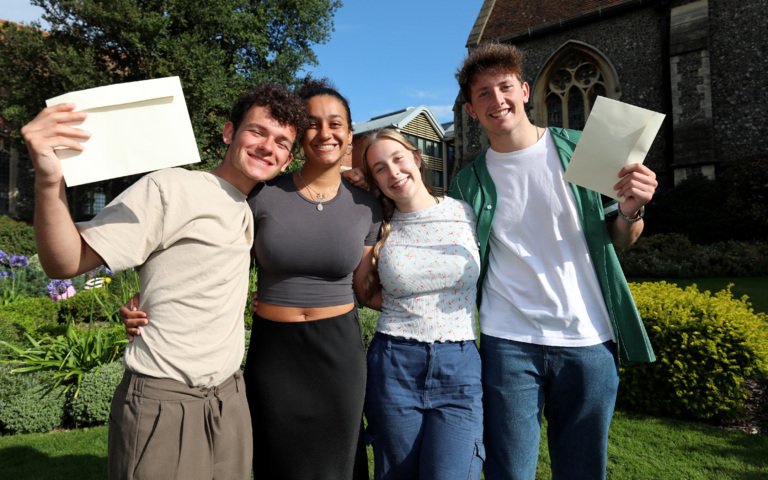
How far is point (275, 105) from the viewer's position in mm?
1893

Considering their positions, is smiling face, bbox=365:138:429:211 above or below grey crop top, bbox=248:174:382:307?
above

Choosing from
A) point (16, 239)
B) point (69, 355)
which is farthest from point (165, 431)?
point (16, 239)

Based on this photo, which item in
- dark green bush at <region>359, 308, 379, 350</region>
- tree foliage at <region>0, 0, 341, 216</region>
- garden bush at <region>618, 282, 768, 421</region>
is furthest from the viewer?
tree foliage at <region>0, 0, 341, 216</region>

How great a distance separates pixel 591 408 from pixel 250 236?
153 cm

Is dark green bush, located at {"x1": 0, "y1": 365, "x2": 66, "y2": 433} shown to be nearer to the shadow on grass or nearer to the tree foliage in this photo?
the shadow on grass

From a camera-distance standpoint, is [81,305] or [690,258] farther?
[690,258]

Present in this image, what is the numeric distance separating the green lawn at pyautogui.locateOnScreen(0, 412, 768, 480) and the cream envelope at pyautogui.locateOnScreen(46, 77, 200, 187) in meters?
3.18

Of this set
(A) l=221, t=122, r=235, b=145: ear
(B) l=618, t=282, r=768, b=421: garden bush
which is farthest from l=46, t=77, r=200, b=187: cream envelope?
(B) l=618, t=282, r=768, b=421: garden bush

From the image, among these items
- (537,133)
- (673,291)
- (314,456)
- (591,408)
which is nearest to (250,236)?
(314,456)

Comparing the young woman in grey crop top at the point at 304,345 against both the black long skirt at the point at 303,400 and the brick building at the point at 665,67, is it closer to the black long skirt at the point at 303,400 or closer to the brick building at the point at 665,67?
the black long skirt at the point at 303,400

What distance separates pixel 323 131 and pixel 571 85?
17015mm

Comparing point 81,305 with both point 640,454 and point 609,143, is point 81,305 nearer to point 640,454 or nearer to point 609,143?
point 640,454

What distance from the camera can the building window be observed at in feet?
53.3

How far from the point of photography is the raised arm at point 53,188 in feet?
4.20
